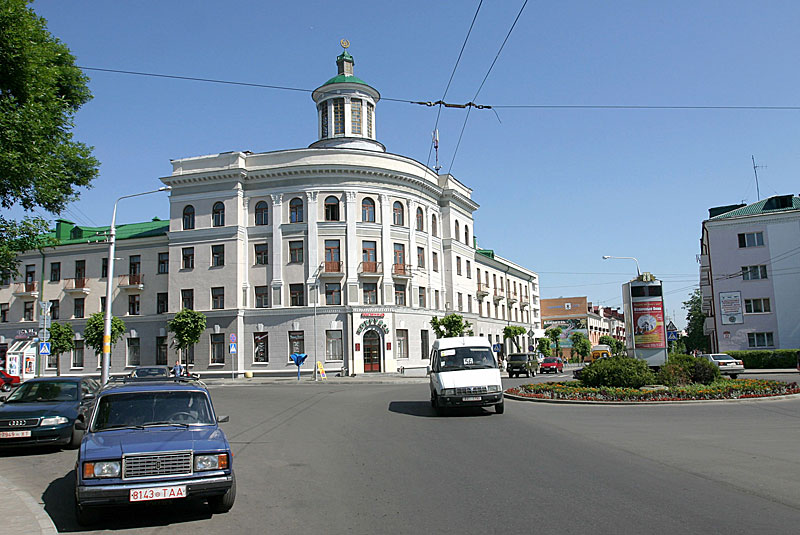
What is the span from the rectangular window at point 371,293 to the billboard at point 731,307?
95.6 ft

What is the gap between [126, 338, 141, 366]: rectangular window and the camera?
49.3 metres

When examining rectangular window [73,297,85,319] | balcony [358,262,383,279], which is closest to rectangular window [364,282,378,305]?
balcony [358,262,383,279]

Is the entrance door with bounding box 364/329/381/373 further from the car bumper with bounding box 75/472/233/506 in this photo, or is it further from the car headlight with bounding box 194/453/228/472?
the car bumper with bounding box 75/472/233/506

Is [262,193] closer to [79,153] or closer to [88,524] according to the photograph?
[79,153]

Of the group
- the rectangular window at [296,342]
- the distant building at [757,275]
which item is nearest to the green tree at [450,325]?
the rectangular window at [296,342]

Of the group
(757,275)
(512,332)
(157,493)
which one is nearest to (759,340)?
(757,275)

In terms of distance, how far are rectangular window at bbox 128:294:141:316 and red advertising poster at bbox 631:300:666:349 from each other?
3966cm

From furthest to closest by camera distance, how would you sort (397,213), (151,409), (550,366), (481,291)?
(481,291) → (550,366) → (397,213) → (151,409)

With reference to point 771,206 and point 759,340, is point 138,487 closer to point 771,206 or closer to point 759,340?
point 759,340

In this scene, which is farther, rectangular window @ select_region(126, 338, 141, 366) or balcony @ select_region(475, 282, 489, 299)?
balcony @ select_region(475, 282, 489, 299)

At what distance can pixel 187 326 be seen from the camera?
1729 inches

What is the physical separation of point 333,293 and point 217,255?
9.79 m

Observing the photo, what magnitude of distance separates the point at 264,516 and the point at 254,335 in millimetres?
40688

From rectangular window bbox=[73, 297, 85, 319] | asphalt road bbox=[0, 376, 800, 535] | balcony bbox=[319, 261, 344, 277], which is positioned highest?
balcony bbox=[319, 261, 344, 277]
